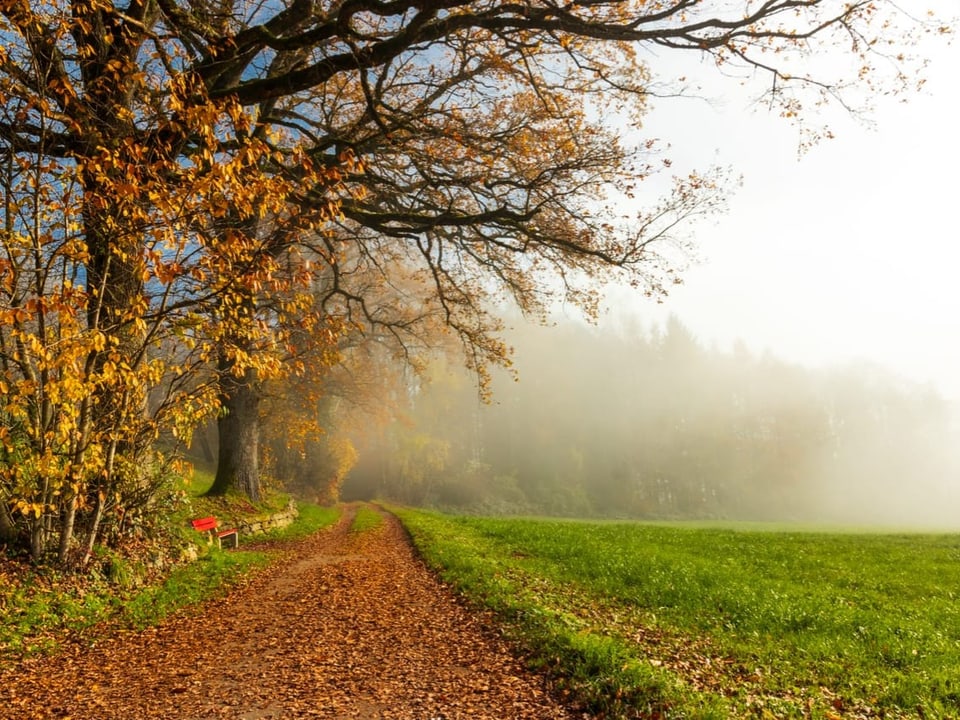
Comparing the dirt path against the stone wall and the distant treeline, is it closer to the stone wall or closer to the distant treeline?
the stone wall

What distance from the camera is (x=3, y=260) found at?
582cm

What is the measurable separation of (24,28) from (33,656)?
22.3ft

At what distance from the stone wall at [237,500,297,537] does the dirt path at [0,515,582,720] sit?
25.8 ft

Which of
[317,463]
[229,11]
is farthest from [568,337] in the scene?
[229,11]

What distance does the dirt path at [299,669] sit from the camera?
15.9ft

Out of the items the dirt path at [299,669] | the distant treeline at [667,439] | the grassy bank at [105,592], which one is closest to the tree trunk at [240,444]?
the grassy bank at [105,592]

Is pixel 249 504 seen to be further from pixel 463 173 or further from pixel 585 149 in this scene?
pixel 585 149

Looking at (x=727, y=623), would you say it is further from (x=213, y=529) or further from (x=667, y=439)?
(x=667, y=439)

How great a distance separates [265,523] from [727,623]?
13.9 meters

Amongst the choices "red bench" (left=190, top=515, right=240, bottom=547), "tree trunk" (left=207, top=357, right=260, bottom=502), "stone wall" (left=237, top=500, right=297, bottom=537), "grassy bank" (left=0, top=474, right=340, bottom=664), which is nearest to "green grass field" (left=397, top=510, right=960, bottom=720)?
"grassy bank" (left=0, top=474, right=340, bottom=664)

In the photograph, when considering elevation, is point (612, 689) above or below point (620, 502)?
above

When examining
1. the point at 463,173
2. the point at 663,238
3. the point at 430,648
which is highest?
the point at 463,173

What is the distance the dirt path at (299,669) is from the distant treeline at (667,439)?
43.8m

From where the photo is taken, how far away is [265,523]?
56.1 ft
